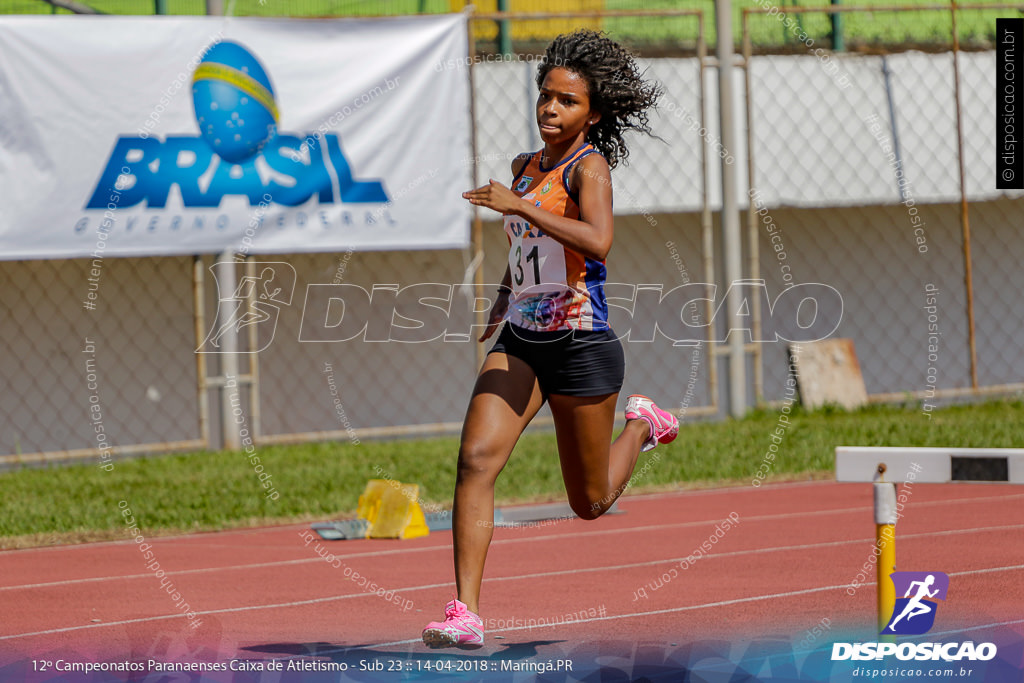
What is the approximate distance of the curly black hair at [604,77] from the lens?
532 cm

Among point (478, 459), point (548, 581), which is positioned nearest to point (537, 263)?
point (478, 459)

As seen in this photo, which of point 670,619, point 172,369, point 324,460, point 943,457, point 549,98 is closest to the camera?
point 943,457

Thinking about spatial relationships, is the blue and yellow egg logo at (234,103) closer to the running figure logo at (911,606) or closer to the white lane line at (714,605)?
the white lane line at (714,605)

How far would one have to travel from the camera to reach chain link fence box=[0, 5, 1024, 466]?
1134cm

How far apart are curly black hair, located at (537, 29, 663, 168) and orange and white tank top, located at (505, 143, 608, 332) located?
273mm

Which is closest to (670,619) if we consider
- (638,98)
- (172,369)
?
(638,98)

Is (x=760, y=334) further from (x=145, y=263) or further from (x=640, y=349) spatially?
(x=145, y=263)

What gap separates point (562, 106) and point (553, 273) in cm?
61

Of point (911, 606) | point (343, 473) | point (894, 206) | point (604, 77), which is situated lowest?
point (911, 606)

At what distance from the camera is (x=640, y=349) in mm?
12852

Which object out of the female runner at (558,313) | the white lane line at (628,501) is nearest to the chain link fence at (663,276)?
the white lane line at (628,501)

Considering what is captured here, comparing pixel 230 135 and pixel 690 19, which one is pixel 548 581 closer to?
pixel 230 135

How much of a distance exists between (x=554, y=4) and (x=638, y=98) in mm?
7775

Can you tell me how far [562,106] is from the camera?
17.1 feet
